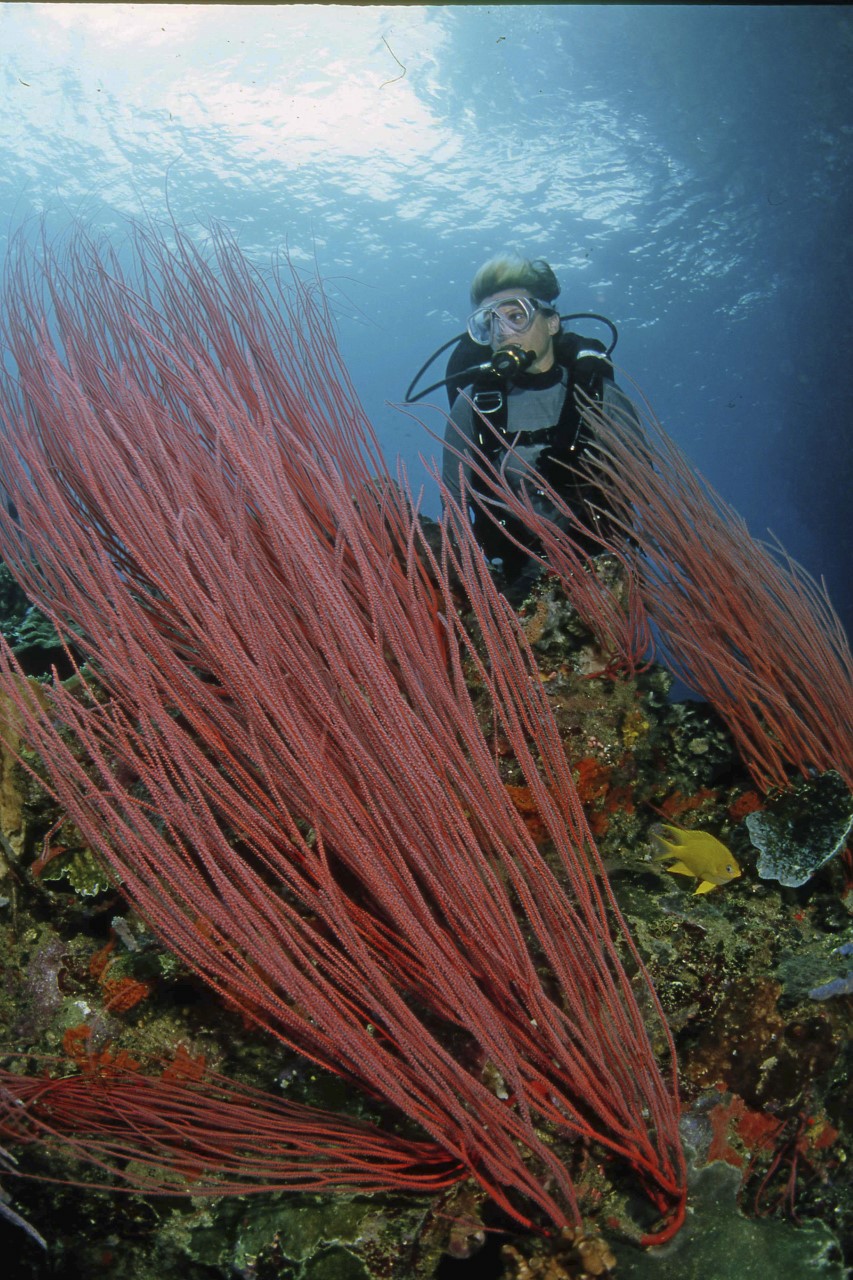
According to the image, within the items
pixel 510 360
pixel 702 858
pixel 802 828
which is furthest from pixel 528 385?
pixel 702 858

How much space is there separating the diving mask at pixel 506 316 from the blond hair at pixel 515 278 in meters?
0.24

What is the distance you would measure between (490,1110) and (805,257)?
1273 inches

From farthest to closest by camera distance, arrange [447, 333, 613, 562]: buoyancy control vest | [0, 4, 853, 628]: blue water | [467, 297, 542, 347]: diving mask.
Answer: [0, 4, 853, 628]: blue water → [467, 297, 542, 347]: diving mask → [447, 333, 613, 562]: buoyancy control vest

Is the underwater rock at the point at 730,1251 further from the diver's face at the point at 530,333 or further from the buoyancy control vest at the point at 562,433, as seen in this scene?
the diver's face at the point at 530,333

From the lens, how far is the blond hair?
5.13m

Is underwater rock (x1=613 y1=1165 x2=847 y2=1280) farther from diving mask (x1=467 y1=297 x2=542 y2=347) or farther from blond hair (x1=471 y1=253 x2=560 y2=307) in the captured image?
blond hair (x1=471 y1=253 x2=560 y2=307)

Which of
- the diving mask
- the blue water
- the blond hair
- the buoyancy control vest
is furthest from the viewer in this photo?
the blue water

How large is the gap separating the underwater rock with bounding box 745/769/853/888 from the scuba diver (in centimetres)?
238

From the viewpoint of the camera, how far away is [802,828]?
102 inches

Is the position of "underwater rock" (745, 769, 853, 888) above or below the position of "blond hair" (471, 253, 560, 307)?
below

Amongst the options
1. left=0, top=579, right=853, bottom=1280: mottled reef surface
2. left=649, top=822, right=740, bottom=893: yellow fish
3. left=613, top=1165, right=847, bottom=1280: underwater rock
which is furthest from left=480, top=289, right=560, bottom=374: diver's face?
left=613, top=1165, right=847, bottom=1280: underwater rock

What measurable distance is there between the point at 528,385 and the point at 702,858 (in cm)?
391

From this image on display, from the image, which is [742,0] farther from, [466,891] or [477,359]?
[466,891]

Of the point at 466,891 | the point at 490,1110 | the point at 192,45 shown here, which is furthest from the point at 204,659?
the point at 192,45
